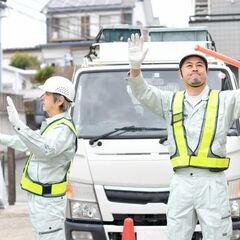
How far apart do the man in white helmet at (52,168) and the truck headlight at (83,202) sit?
30.8 inches

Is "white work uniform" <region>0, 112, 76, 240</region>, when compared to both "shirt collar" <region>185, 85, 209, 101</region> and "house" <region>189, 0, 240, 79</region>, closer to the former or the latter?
"shirt collar" <region>185, 85, 209, 101</region>

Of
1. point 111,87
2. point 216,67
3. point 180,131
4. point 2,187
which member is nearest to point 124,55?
point 111,87

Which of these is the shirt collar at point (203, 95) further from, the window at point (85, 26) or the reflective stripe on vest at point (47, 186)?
the window at point (85, 26)

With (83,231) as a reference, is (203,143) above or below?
above

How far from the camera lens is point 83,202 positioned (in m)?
5.00

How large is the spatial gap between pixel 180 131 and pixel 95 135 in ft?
5.45

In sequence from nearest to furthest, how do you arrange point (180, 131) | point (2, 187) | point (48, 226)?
point (180, 131) → point (48, 226) → point (2, 187)

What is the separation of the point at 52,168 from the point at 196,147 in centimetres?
106

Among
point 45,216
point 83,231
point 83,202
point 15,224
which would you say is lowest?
point 15,224

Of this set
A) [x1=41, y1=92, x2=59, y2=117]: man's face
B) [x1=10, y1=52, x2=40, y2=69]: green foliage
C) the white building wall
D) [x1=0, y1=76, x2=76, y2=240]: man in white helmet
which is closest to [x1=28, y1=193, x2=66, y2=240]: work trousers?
[x1=0, y1=76, x2=76, y2=240]: man in white helmet

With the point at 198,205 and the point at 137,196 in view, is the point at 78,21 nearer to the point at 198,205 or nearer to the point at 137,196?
the point at 137,196

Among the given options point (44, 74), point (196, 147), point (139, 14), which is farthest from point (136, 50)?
point (139, 14)

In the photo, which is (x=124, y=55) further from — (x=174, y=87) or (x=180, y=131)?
(x=180, y=131)

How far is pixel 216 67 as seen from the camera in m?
5.78
